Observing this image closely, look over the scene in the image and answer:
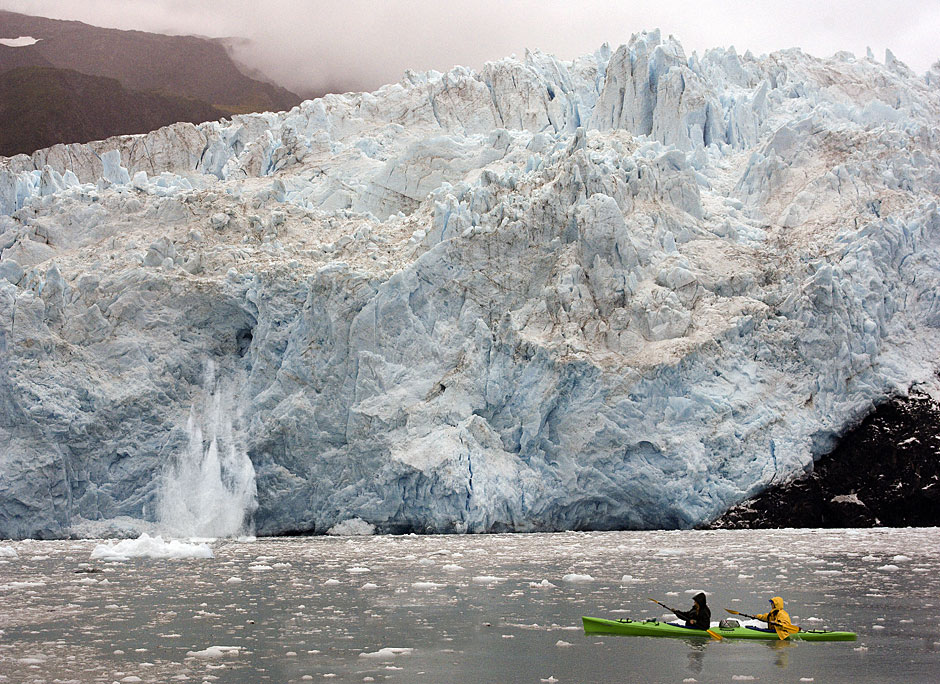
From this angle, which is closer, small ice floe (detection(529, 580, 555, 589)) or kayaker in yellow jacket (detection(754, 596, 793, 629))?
kayaker in yellow jacket (detection(754, 596, 793, 629))

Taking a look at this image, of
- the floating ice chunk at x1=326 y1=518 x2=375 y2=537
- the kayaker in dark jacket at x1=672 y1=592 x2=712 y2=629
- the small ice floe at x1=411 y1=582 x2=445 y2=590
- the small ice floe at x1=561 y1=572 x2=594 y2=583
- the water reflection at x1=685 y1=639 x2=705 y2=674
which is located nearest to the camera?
the water reflection at x1=685 y1=639 x2=705 y2=674

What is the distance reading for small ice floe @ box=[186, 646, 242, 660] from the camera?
7805mm

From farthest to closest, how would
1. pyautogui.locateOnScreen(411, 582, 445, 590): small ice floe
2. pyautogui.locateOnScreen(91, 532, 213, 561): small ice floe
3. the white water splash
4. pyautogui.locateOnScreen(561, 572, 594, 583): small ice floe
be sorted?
1. the white water splash
2. pyautogui.locateOnScreen(91, 532, 213, 561): small ice floe
3. pyautogui.locateOnScreen(561, 572, 594, 583): small ice floe
4. pyautogui.locateOnScreen(411, 582, 445, 590): small ice floe

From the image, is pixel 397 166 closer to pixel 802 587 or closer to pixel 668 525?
pixel 668 525

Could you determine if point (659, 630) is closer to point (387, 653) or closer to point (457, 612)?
point (457, 612)

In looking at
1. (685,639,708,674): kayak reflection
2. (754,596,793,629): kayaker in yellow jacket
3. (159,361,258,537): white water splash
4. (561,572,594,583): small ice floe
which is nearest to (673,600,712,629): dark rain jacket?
(685,639,708,674): kayak reflection

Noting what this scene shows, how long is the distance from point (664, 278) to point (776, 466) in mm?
5097

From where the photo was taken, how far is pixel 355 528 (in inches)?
859

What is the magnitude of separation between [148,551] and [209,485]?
201 inches

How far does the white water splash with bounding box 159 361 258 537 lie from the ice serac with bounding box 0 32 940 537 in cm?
19

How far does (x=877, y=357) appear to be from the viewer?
22922mm

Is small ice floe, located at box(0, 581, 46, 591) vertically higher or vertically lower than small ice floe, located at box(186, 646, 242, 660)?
lower

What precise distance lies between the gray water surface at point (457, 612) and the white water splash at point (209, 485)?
16.7ft

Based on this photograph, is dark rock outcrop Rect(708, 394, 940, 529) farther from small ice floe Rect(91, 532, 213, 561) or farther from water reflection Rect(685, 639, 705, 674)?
water reflection Rect(685, 639, 705, 674)
